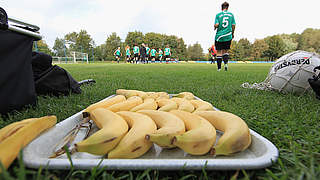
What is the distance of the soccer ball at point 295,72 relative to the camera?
7.52 feet

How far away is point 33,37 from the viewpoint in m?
1.67

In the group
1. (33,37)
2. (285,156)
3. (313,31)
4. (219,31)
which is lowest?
(285,156)

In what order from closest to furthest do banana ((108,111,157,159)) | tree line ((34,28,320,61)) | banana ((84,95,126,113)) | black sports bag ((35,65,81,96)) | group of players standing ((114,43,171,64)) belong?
banana ((108,111,157,159)) < banana ((84,95,126,113)) < black sports bag ((35,65,81,96)) < group of players standing ((114,43,171,64)) < tree line ((34,28,320,61))

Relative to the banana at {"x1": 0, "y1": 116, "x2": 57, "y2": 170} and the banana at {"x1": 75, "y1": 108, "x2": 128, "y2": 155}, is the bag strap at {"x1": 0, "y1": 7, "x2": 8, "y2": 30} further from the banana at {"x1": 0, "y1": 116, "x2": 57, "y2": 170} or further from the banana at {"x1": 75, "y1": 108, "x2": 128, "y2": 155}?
the banana at {"x1": 75, "y1": 108, "x2": 128, "y2": 155}

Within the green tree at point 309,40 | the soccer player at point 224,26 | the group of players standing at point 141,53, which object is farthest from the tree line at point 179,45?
the soccer player at point 224,26

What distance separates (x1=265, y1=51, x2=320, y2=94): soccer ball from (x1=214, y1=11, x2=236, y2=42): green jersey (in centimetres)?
469

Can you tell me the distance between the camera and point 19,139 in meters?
0.74

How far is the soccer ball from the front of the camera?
229 centimetres

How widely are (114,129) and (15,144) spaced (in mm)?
413

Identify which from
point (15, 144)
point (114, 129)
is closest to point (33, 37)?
point (15, 144)

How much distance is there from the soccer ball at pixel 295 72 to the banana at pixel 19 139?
117 inches

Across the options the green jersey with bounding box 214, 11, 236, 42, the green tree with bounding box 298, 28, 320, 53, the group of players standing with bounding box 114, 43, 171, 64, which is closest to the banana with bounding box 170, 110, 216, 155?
the green jersey with bounding box 214, 11, 236, 42

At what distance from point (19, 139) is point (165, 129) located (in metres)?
0.67

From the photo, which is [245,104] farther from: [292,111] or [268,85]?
[268,85]
